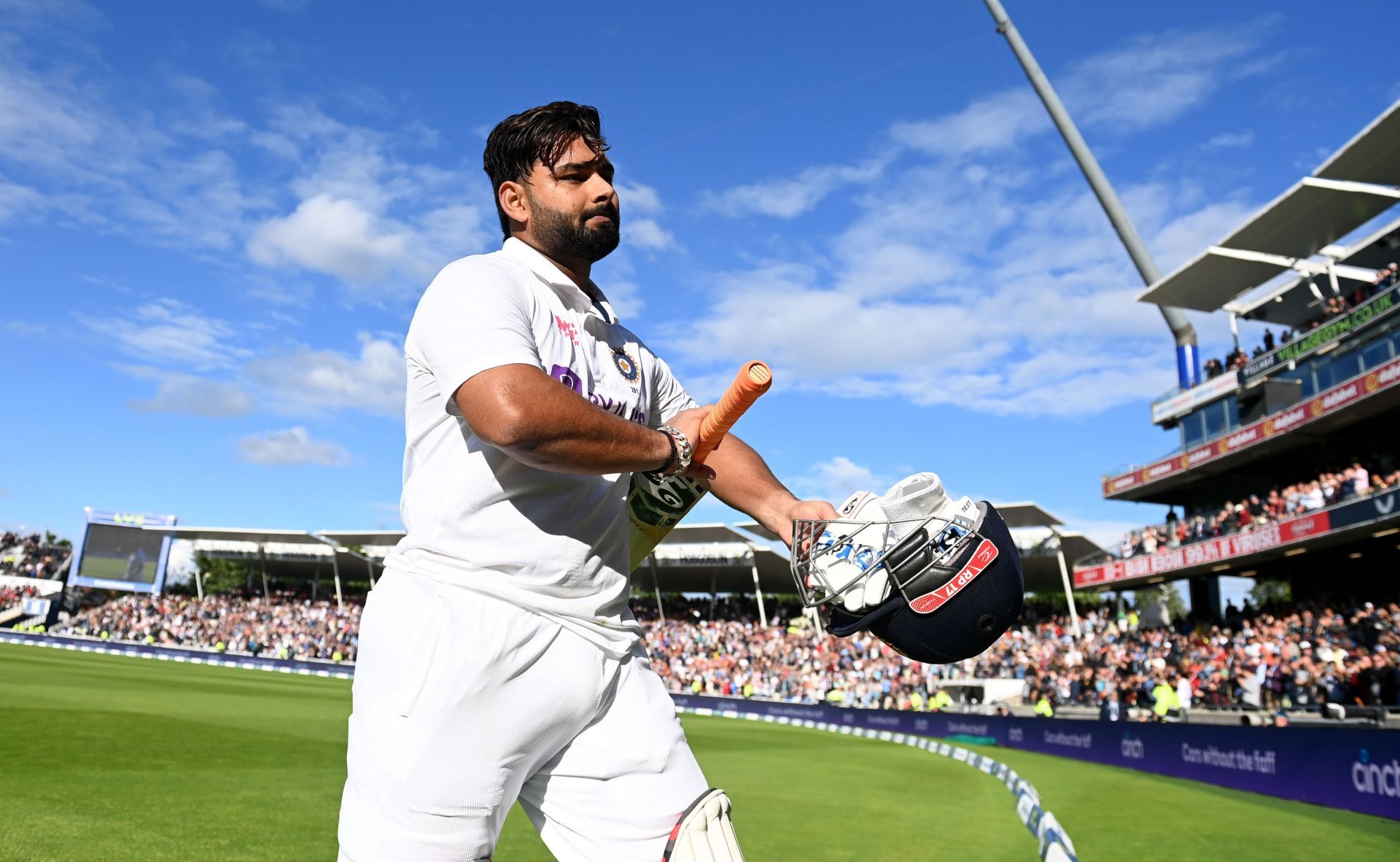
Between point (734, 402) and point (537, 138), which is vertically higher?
point (537, 138)

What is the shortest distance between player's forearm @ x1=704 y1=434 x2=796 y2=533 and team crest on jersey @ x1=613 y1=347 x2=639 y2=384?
1.03 ft

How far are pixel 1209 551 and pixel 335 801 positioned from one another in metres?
31.0

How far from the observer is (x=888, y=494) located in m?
2.25

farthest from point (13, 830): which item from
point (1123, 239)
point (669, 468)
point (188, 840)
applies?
point (1123, 239)

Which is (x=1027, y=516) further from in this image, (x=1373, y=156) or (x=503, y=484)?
(x=503, y=484)

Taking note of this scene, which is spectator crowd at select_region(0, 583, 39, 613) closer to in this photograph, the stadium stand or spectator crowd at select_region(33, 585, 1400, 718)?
the stadium stand

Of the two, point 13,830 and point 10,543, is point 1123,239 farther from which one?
point 10,543

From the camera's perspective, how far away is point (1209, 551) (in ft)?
104

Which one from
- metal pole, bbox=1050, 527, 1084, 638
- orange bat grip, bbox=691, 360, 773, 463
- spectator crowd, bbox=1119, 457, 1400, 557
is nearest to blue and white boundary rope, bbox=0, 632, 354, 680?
metal pole, bbox=1050, 527, 1084, 638

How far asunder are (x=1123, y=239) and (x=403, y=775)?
55566mm

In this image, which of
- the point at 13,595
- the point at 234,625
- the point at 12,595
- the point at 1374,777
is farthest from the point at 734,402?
the point at 13,595

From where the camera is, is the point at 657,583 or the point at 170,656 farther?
the point at 657,583

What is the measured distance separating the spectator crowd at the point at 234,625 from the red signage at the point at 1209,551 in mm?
31290

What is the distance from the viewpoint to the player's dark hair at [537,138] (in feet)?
8.02
